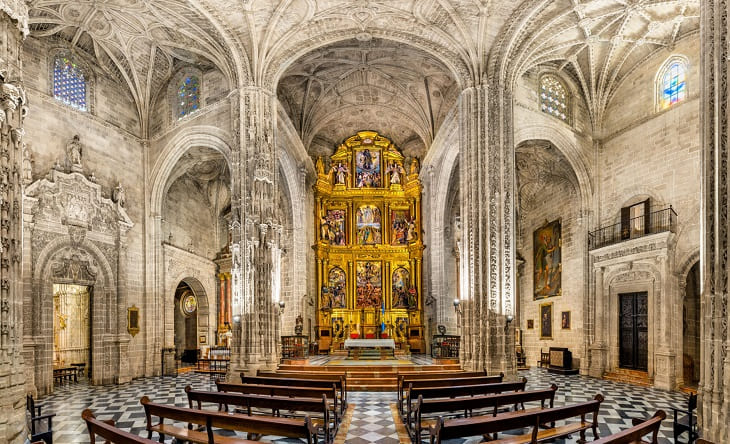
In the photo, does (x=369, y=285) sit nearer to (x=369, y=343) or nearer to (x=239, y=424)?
(x=369, y=343)

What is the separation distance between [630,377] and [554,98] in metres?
11.6

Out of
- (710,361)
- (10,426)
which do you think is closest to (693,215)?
(710,361)

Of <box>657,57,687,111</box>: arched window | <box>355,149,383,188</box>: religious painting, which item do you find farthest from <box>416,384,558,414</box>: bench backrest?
<box>355,149,383,188</box>: religious painting

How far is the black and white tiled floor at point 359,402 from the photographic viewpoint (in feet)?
33.4

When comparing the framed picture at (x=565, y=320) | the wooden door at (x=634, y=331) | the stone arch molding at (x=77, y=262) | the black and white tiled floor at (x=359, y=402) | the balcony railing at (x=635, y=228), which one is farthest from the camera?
the framed picture at (x=565, y=320)

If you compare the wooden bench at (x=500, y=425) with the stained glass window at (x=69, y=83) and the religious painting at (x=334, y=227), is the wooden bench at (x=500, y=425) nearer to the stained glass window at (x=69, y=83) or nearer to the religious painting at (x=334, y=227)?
the stained glass window at (x=69, y=83)

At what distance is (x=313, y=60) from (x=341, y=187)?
27.4 ft

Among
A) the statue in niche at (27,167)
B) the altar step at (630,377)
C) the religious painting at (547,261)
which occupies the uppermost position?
the statue in niche at (27,167)

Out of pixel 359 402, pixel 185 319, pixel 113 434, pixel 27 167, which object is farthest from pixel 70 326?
pixel 113 434

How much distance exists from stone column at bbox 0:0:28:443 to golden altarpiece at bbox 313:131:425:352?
20274 mm

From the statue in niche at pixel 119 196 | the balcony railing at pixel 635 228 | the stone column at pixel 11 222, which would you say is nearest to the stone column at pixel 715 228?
the balcony railing at pixel 635 228

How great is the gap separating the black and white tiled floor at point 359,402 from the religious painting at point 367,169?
540 inches

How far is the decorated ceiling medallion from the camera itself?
27844 millimetres

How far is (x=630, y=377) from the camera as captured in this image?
18.3 meters
